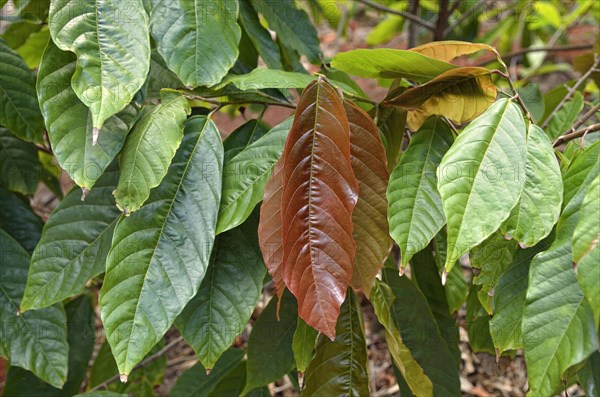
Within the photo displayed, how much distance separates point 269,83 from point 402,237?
11.7 inches

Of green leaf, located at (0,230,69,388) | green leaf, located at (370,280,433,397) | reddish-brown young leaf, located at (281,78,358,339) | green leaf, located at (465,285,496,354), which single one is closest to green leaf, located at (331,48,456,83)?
reddish-brown young leaf, located at (281,78,358,339)

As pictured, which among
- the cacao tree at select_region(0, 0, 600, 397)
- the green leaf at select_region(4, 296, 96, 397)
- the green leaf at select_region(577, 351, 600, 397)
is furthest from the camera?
the green leaf at select_region(4, 296, 96, 397)

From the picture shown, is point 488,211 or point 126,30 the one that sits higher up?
point 126,30

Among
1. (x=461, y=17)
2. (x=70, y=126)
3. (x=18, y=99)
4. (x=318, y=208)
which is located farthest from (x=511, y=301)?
(x=461, y=17)

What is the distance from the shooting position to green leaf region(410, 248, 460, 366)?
1223 mm

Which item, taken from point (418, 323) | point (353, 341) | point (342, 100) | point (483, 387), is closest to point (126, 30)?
point (342, 100)

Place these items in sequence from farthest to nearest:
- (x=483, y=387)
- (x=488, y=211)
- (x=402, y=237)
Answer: (x=483, y=387) → (x=402, y=237) → (x=488, y=211)

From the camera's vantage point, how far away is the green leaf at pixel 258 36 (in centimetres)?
122

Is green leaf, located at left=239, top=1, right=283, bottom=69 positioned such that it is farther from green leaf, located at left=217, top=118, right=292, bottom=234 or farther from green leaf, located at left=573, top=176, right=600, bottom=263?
green leaf, located at left=573, top=176, right=600, bottom=263

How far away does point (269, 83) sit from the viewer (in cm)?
95

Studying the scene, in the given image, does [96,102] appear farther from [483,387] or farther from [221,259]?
[483,387]

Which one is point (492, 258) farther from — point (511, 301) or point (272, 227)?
point (272, 227)

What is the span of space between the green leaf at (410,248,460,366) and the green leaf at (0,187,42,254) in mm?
708

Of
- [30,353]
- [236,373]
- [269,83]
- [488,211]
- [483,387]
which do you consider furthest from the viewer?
[483,387]
